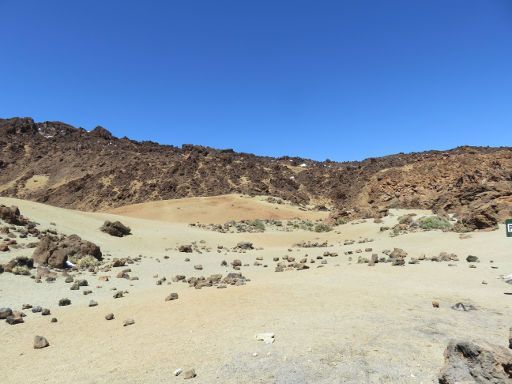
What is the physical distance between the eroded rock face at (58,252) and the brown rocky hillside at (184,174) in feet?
56.0

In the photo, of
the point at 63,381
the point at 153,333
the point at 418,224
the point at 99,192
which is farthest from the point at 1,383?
the point at 99,192

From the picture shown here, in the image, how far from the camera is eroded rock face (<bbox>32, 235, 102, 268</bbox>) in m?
11.9

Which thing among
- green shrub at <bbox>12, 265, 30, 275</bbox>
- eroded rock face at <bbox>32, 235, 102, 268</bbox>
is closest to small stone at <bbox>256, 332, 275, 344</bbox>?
green shrub at <bbox>12, 265, 30, 275</bbox>

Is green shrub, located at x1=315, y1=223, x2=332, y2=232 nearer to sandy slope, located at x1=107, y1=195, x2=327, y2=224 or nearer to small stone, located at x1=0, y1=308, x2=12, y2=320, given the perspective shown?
sandy slope, located at x1=107, y1=195, x2=327, y2=224

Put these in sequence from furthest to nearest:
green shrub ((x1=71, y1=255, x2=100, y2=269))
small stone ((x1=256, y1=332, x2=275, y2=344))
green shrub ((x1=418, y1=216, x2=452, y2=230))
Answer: green shrub ((x1=418, y1=216, x2=452, y2=230)), green shrub ((x1=71, y1=255, x2=100, y2=269)), small stone ((x1=256, y1=332, x2=275, y2=344))

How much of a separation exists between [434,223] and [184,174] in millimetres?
42156

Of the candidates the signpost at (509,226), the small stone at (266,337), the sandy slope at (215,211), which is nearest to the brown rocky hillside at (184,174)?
the sandy slope at (215,211)

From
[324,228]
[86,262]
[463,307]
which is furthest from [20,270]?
[324,228]

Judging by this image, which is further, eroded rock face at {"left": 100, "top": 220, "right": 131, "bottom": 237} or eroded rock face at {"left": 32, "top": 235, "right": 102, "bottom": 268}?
eroded rock face at {"left": 100, "top": 220, "right": 131, "bottom": 237}

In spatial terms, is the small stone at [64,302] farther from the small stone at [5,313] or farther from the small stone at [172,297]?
the small stone at [172,297]

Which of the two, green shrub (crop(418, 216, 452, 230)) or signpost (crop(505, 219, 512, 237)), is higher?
green shrub (crop(418, 216, 452, 230))

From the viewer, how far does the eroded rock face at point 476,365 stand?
3455 millimetres

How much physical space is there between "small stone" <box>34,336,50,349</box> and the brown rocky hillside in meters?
23.0

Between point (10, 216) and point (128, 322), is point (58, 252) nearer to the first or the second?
point (10, 216)
